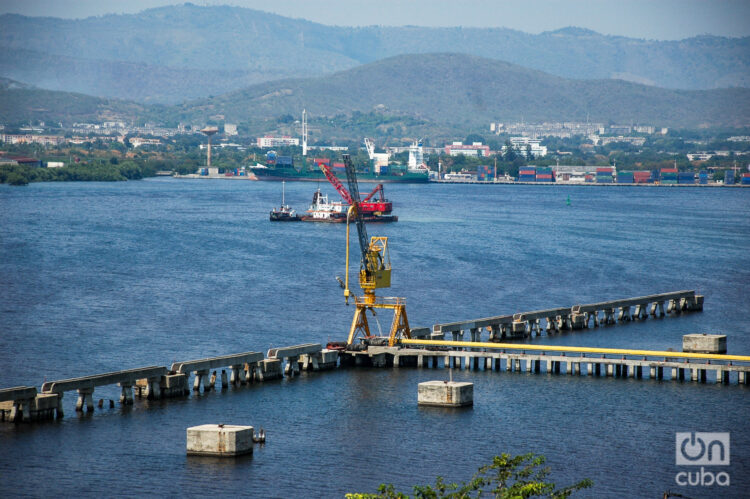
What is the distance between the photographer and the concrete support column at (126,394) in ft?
90.1

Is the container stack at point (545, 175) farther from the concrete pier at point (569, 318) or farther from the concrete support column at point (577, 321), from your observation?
the concrete support column at point (577, 321)

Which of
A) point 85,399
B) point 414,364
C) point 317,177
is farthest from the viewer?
point 317,177

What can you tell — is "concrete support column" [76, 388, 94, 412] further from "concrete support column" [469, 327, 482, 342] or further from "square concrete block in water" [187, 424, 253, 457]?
"concrete support column" [469, 327, 482, 342]

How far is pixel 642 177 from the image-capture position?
606 feet

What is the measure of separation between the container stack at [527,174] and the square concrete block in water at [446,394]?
164 meters

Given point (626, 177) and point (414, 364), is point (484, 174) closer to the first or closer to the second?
point (626, 177)

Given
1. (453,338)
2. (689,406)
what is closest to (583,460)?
(689,406)

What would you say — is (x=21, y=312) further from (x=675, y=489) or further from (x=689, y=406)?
(x=675, y=489)

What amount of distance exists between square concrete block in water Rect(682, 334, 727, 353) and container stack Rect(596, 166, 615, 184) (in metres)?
156

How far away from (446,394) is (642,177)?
162098 millimetres

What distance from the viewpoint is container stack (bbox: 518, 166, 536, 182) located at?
190750mm

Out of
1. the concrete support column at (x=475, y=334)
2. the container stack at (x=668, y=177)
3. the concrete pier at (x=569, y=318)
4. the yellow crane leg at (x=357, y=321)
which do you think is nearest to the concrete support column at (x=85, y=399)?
the yellow crane leg at (x=357, y=321)

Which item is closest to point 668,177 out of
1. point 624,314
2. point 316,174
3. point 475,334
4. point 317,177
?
point 316,174

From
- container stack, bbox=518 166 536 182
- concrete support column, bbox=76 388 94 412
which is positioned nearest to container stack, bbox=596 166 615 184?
container stack, bbox=518 166 536 182
